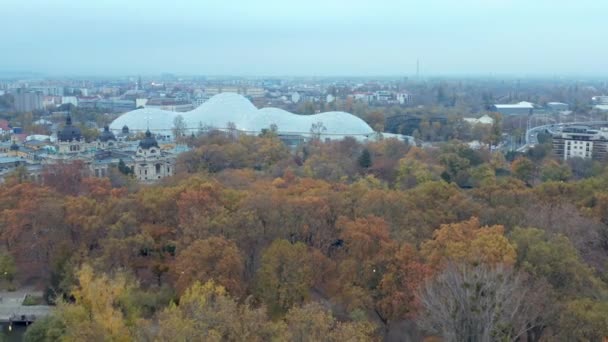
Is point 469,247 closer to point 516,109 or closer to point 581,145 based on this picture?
point 581,145

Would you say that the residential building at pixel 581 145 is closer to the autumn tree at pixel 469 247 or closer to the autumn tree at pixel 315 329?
the autumn tree at pixel 469 247

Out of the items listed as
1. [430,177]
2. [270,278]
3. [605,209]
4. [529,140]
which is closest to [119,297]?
[270,278]

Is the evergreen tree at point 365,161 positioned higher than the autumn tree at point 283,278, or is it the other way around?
the evergreen tree at point 365,161

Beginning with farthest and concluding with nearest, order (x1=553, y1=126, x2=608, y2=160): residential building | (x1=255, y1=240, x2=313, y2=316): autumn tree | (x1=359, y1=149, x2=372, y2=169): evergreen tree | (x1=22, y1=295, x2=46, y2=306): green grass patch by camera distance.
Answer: (x1=553, y1=126, x2=608, y2=160): residential building
(x1=359, y1=149, x2=372, y2=169): evergreen tree
(x1=22, y1=295, x2=46, y2=306): green grass patch
(x1=255, y1=240, x2=313, y2=316): autumn tree

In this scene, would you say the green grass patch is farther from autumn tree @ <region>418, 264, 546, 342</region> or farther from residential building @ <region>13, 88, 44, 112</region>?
residential building @ <region>13, 88, 44, 112</region>

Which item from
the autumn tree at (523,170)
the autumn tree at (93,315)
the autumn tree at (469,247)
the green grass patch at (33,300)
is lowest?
→ the green grass patch at (33,300)

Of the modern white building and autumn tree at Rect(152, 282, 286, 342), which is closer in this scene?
autumn tree at Rect(152, 282, 286, 342)

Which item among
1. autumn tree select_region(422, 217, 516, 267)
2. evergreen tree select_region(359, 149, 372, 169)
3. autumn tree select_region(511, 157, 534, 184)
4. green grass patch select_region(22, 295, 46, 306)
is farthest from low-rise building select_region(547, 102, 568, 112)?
green grass patch select_region(22, 295, 46, 306)

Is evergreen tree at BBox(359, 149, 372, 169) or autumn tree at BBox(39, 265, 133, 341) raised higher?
evergreen tree at BBox(359, 149, 372, 169)

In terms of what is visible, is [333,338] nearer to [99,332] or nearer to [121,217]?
[99,332]

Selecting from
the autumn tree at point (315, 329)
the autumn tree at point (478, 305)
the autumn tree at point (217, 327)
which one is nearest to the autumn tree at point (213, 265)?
the autumn tree at point (217, 327)
